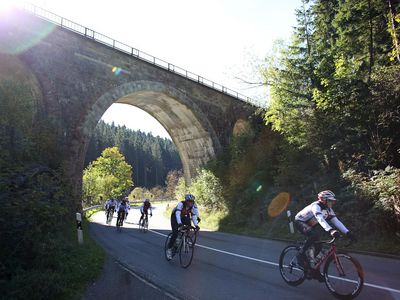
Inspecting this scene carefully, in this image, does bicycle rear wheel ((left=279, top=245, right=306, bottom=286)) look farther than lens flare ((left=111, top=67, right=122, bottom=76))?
No

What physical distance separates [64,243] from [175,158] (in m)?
128

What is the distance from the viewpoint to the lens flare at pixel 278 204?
642 inches

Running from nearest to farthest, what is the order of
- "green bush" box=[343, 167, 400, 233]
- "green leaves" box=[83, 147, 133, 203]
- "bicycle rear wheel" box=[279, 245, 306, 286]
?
"bicycle rear wheel" box=[279, 245, 306, 286]
"green bush" box=[343, 167, 400, 233]
"green leaves" box=[83, 147, 133, 203]

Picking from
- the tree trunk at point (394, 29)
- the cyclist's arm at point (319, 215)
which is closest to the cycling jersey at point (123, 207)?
the cyclist's arm at point (319, 215)

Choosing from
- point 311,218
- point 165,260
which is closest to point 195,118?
point 165,260

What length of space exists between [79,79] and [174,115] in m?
10.1

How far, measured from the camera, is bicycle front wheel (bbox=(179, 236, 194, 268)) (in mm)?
8039

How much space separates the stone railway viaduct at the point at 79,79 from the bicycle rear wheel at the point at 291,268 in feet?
43.3

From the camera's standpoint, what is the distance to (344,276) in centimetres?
525

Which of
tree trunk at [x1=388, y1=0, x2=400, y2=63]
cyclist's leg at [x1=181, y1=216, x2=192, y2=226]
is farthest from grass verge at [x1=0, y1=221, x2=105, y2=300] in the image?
tree trunk at [x1=388, y1=0, x2=400, y2=63]

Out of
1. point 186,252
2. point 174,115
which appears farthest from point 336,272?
point 174,115

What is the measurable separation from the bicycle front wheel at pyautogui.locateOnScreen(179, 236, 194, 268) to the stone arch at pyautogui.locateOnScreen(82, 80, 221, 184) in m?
12.8

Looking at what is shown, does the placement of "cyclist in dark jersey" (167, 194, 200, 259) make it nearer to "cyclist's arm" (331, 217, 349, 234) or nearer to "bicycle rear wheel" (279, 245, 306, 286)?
"bicycle rear wheel" (279, 245, 306, 286)

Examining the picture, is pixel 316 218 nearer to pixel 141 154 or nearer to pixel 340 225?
pixel 340 225
